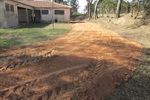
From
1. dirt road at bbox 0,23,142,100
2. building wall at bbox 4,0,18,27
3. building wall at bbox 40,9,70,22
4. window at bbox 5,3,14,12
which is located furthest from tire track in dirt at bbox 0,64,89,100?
building wall at bbox 40,9,70,22

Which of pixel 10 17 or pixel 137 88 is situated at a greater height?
pixel 10 17

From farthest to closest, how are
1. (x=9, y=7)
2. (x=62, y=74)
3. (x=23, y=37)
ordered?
(x=9, y=7)
(x=23, y=37)
(x=62, y=74)

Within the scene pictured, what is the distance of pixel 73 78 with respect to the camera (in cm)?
403

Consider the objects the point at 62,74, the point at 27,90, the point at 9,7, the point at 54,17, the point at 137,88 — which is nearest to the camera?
the point at 27,90

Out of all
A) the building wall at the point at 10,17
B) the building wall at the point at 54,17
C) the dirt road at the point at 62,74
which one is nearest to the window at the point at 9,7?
the building wall at the point at 10,17

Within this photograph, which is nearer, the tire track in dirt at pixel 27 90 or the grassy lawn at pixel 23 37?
the tire track in dirt at pixel 27 90

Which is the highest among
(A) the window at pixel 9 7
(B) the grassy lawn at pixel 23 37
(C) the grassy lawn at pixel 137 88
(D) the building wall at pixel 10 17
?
(A) the window at pixel 9 7

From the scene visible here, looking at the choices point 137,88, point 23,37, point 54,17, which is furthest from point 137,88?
point 54,17

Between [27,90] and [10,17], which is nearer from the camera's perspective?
[27,90]

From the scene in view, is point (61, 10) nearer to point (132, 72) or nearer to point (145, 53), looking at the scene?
point (145, 53)

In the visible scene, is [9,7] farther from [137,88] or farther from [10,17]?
[137,88]

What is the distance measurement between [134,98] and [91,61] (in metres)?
2.23

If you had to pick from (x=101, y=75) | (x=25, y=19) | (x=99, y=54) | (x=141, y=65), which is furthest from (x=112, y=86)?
(x=25, y=19)

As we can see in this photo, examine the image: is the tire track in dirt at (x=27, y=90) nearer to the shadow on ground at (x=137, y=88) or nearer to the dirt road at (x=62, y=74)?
the dirt road at (x=62, y=74)
